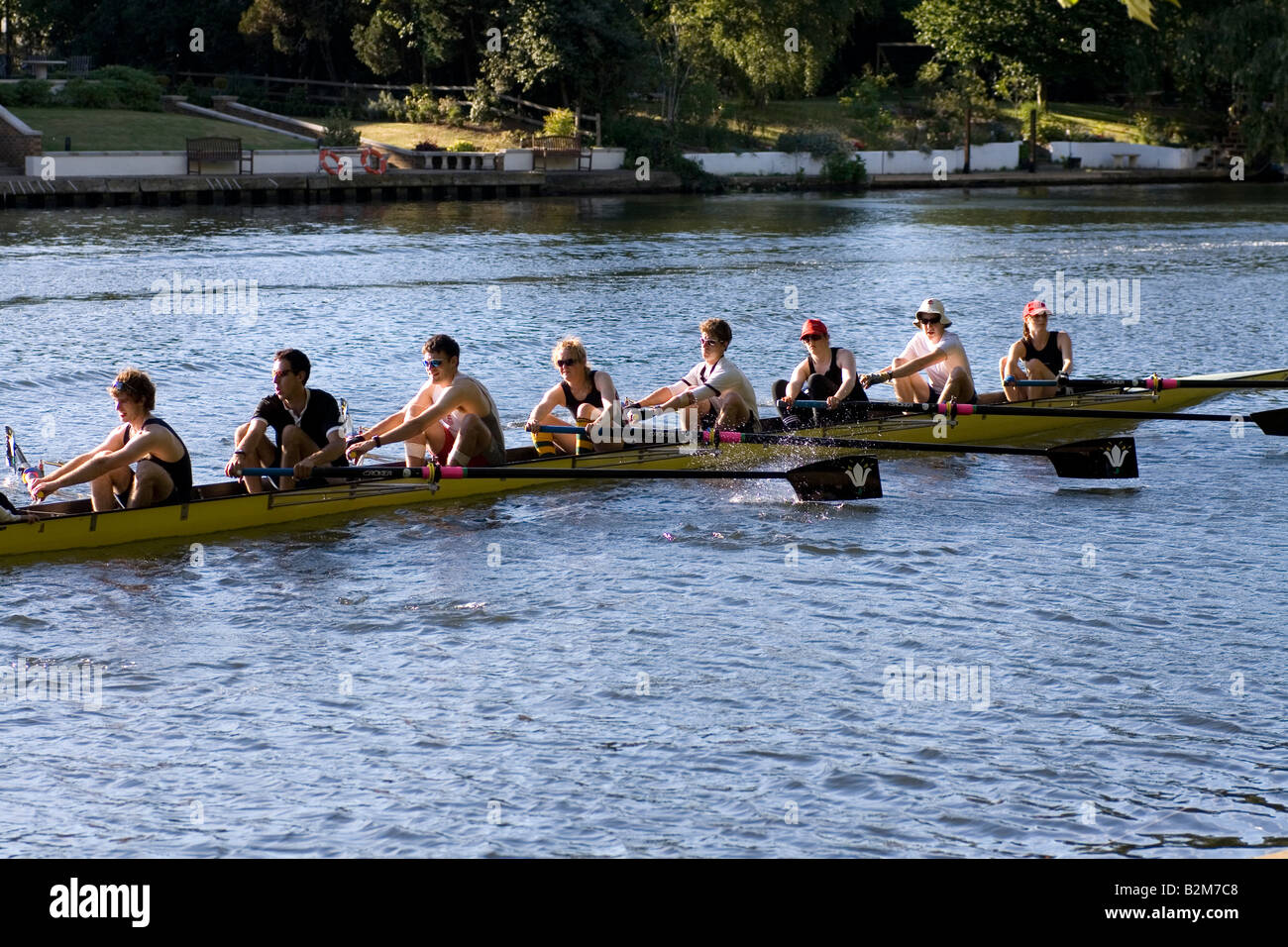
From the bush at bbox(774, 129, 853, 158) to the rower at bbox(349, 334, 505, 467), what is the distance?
168 ft

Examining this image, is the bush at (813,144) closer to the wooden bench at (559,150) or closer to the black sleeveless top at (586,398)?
the wooden bench at (559,150)

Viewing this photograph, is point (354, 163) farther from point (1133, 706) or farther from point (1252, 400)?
point (1133, 706)

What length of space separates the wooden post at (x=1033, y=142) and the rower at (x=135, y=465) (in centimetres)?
5941

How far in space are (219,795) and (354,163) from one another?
1912 inches

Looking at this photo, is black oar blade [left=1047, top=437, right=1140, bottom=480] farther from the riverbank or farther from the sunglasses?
the riverbank

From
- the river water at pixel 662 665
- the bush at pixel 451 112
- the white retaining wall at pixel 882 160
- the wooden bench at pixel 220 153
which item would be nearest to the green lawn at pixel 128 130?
the wooden bench at pixel 220 153

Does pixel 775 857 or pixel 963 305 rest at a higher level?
pixel 963 305

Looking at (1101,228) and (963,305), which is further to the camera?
(1101,228)

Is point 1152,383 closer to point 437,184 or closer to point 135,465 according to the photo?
point 135,465

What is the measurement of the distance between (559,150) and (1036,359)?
42771 millimetres

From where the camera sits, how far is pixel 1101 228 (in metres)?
48.4

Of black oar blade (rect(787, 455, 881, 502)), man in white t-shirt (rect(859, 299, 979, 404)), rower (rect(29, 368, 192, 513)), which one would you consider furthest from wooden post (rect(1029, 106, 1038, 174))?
rower (rect(29, 368, 192, 513))

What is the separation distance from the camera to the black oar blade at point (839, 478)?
1578 cm
